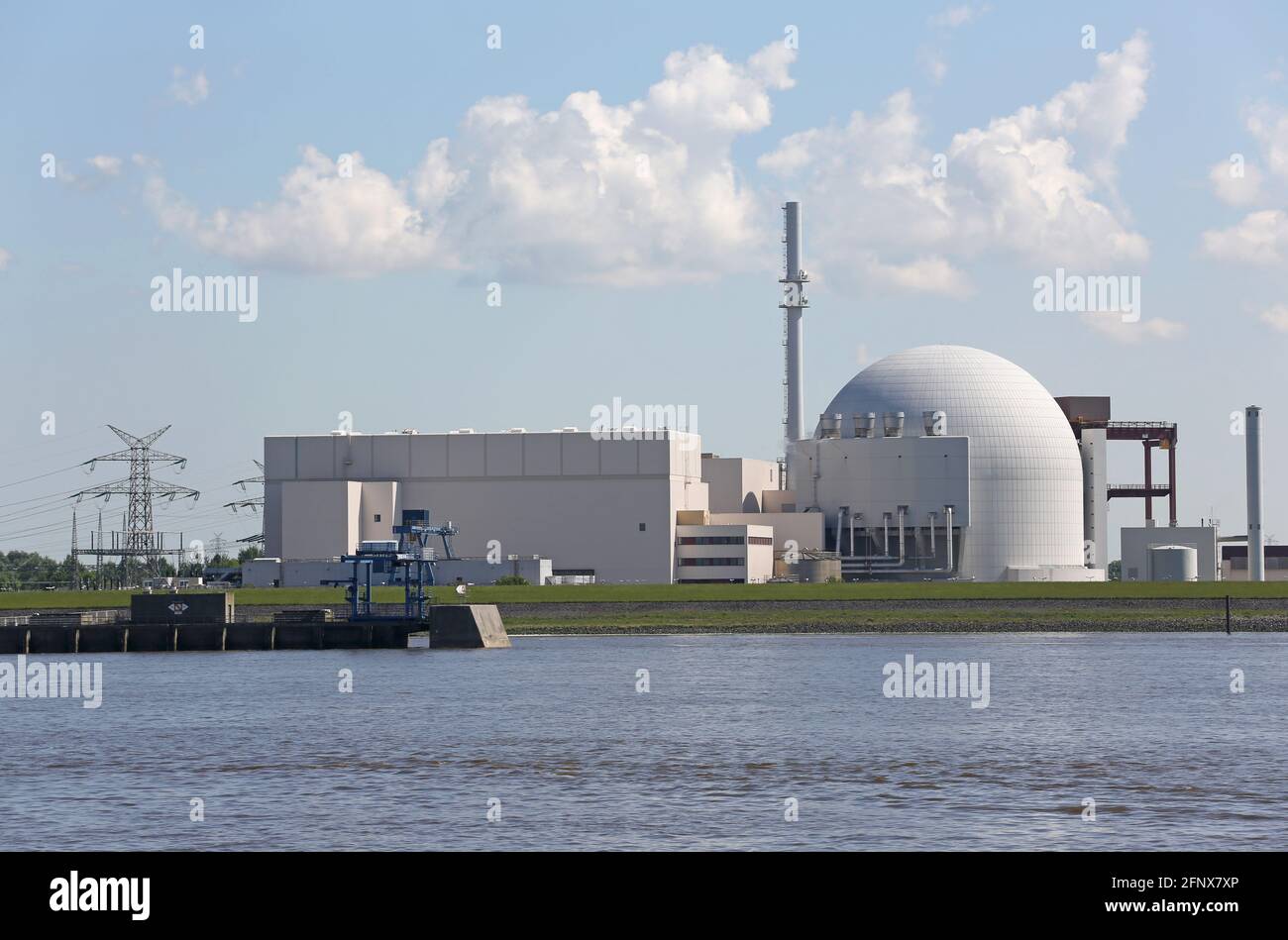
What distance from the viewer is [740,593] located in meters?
114

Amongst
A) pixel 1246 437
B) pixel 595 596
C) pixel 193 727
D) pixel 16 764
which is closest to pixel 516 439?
pixel 595 596

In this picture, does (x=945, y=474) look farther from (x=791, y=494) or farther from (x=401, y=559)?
(x=401, y=559)

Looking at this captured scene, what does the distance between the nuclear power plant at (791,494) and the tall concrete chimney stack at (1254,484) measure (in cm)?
23

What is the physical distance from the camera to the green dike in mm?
109938

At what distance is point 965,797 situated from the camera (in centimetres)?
2858

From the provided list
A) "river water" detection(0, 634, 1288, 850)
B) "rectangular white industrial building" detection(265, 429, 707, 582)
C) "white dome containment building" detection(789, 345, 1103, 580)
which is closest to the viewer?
"river water" detection(0, 634, 1288, 850)

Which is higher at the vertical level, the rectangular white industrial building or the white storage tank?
the rectangular white industrial building

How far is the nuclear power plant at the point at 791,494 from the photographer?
5118 inches
